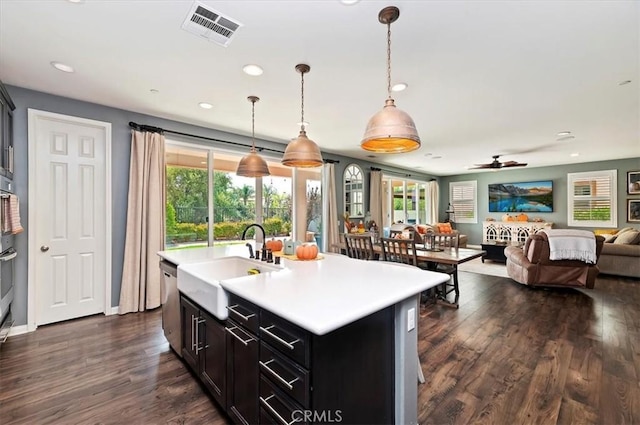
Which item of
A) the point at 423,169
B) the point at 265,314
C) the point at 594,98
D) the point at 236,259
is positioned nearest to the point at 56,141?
the point at 236,259

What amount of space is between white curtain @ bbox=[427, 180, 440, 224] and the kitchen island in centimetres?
897

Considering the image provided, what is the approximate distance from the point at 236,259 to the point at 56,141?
271 centimetres

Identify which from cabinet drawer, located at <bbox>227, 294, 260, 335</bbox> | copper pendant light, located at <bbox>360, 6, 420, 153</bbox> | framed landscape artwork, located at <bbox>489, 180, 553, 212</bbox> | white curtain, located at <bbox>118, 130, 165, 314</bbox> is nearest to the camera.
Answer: cabinet drawer, located at <bbox>227, 294, 260, 335</bbox>

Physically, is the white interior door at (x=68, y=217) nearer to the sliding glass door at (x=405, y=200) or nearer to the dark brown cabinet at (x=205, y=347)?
the dark brown cabinet at (x=205, y=347)

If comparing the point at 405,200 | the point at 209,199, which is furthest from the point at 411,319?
the point at 405,200

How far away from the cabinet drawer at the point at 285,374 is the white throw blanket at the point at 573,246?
16.1ft

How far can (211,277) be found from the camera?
2.42 m

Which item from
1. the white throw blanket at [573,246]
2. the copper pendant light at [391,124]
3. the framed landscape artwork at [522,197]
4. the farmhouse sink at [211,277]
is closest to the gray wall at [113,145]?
the farmhouse sink at [211,277]

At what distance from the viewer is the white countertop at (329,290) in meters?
1.20

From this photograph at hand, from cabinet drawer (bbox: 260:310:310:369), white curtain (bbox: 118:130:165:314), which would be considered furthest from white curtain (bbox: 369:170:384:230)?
cabinet drawer (bbox: 260:310:310:369)

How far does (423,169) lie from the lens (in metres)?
9.01

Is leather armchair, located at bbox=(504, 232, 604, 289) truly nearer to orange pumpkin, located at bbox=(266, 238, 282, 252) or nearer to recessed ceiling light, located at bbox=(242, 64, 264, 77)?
orange pumpkin, located at bbox=(266, 238, 282, 252)

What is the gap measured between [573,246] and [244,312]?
16.8 ft

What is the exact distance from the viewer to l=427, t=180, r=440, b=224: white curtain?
10242 mm
